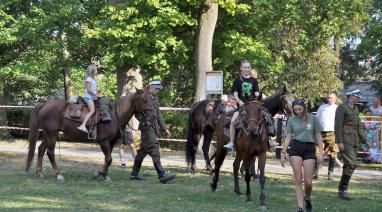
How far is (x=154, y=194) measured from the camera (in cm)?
1120

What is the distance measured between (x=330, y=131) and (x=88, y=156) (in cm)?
885

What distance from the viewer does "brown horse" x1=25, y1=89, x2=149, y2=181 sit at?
518 inches

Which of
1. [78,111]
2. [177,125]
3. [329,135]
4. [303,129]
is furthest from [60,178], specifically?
[177,125]

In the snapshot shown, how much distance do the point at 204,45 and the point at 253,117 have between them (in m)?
11.2

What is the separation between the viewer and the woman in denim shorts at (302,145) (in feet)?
29.6

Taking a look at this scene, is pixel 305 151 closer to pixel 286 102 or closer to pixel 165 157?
pixel 286 102

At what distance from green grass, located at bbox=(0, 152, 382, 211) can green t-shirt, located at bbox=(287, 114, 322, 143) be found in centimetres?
145

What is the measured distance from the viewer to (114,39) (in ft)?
69.8

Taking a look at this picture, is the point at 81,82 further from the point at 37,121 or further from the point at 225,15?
the point at 37,121

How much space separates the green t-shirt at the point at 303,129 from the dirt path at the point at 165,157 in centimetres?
614

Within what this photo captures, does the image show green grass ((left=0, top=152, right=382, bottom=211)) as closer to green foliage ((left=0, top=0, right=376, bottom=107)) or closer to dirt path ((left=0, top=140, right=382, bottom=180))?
dirt path ((left=0, top=140, right=382, bottom=180))

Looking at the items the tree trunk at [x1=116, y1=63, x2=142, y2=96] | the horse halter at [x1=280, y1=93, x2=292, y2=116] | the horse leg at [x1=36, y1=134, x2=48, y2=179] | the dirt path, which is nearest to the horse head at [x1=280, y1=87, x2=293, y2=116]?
the horse halter at [x1=280, y1=93, x2=292, y2=116]

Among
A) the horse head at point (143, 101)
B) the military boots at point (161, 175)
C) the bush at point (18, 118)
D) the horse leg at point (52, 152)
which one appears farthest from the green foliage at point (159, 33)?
the military boots at point (161, 175)

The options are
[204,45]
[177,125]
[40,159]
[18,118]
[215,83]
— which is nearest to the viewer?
[40,159]
